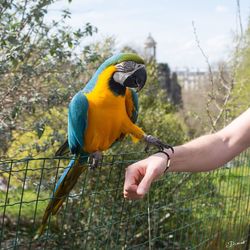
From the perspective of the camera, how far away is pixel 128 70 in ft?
8.16

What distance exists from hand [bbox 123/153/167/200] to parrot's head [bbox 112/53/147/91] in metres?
1.16

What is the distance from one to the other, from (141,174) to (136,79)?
1232mm

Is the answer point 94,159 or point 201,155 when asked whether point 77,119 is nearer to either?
point 94,159

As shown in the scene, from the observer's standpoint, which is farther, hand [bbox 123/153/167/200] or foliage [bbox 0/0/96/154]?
foliage [bbox 0/0/96/154]

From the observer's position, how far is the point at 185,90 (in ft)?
41.5

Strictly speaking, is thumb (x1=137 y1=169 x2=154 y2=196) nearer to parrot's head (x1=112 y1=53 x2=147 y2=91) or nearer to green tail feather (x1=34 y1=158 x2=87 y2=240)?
green tail feather (x1=34 y1=158 x2=87 y2=240)

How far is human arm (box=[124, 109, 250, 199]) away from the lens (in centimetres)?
135

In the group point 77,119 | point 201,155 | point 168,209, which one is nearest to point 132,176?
point 201,155

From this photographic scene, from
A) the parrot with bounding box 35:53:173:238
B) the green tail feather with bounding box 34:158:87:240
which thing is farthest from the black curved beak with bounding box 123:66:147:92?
the green tail feather with bounding box 34:158:87:240

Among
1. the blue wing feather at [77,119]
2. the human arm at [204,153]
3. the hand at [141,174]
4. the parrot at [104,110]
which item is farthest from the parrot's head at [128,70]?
the hand at [141,174]

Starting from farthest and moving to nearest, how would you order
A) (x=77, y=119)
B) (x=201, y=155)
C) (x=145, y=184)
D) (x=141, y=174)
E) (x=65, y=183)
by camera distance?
(x=77, y=119)
(x=65, y=183)
(x=201, y=155)
(x=141, y=174)
(x=145, y=184)

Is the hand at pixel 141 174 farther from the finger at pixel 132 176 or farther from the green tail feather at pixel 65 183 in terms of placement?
the green tail feather at pixel 65 183

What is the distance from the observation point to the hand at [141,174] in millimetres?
1293

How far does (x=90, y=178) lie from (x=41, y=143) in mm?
480
